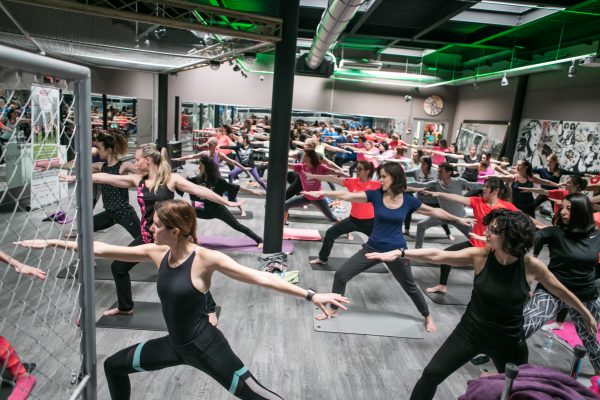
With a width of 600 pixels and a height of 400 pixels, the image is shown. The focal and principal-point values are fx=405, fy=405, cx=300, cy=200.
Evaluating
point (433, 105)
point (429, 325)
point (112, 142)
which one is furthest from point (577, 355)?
point (433, 105)

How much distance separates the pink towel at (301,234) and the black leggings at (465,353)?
393 cm

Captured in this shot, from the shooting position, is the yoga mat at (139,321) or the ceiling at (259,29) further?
the ceiling at (259,29)

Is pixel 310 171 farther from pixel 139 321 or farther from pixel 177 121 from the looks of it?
pixel 177 121

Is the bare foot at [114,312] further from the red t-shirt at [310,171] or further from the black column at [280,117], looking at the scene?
the red t-shirt at [310,171]

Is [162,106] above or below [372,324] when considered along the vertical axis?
above

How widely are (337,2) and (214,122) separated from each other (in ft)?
35.0

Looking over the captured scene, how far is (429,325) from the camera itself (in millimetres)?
3639

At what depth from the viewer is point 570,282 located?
9.52ft

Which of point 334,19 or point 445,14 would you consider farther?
point 445,14

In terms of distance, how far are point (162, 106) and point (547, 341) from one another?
9.72m

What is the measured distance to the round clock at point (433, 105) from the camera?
1468cm

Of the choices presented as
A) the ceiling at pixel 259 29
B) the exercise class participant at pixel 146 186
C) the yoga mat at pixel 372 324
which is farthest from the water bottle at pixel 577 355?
the ceiling at pixel 259 29

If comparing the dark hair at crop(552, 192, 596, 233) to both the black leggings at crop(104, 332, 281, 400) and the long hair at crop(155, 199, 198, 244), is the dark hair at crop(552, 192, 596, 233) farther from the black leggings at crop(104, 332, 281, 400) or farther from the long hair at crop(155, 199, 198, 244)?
the long hair at crop(155, 199, 198, 244)

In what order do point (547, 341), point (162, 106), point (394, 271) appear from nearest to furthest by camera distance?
point (394, 271), point (547, 341), point (162, 106)
